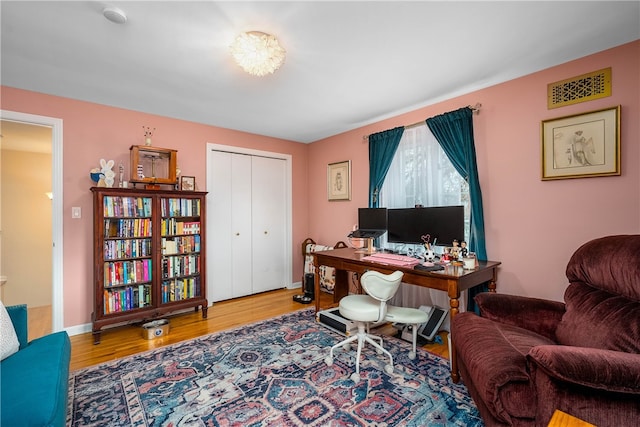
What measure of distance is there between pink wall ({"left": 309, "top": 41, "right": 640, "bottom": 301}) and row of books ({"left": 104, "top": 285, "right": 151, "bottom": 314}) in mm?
3554

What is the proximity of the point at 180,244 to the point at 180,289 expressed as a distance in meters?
0.52

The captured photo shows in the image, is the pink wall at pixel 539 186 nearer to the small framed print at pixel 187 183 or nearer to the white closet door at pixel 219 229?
the white closet door at pixel 219 229

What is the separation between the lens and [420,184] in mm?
3252

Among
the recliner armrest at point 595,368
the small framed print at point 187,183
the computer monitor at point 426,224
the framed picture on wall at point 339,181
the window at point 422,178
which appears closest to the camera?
the recliner armrest at point 595,368

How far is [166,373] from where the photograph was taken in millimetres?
2174

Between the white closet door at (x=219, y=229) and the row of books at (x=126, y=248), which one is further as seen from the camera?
the white closet door at (x=219, y=229)

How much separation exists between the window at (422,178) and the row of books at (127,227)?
2764 mm

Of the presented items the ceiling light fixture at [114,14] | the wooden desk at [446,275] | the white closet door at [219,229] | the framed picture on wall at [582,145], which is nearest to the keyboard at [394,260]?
the wooden desk at [446,275]

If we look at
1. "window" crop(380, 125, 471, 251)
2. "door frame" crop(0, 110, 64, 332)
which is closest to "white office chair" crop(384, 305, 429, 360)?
"window" crop(380, 125, 471, 251)

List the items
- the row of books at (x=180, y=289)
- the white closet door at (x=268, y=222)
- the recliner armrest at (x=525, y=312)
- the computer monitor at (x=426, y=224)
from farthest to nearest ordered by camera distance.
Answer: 1. the white closet door at (x=268, y=222)
2. the row of books at (x=180, y=289)
3. the computer monitor at (x=426, y=224)
4. the recliner armrest at (x=525, y=312)

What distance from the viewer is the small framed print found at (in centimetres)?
356

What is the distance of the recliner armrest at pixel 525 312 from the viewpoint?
6.04ft

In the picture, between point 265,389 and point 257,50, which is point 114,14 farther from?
point 265,389

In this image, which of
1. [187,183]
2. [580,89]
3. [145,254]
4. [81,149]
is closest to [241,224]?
[187,183]
